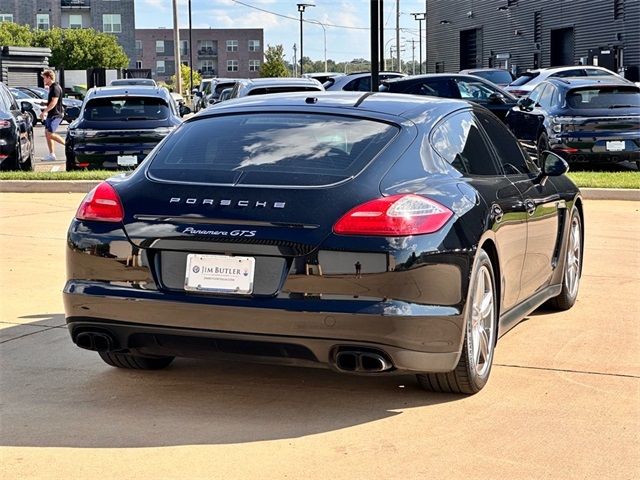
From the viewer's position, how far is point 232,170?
565 centimetres

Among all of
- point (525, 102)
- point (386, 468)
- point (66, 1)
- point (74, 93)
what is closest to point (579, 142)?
point (525, 102)

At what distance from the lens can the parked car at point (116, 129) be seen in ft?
60.2

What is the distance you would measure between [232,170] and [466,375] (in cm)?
150

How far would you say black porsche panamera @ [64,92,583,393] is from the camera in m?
5.20

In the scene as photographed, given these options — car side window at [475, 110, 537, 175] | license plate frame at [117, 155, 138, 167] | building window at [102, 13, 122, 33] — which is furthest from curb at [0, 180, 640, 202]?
building window at [102, 13, 122, 33]

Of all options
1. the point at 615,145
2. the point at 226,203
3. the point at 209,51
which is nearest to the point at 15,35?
the point at 209,51

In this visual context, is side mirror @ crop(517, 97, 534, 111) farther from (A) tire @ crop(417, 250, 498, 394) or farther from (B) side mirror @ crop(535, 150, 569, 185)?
(A) tire @ crop(417, 250, 498, 394)

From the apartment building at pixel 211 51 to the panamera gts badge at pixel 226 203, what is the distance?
144 meters

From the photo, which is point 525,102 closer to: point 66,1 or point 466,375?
point 466,375

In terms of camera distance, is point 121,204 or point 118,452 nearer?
point 118,452

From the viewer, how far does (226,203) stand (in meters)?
5.41

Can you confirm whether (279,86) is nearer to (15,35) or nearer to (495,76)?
(495,76)

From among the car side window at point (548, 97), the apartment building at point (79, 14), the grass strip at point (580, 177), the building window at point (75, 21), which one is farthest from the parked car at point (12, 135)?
the building window at point (75, 21)

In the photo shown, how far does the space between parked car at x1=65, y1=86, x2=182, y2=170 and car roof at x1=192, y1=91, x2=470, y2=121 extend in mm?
11946
